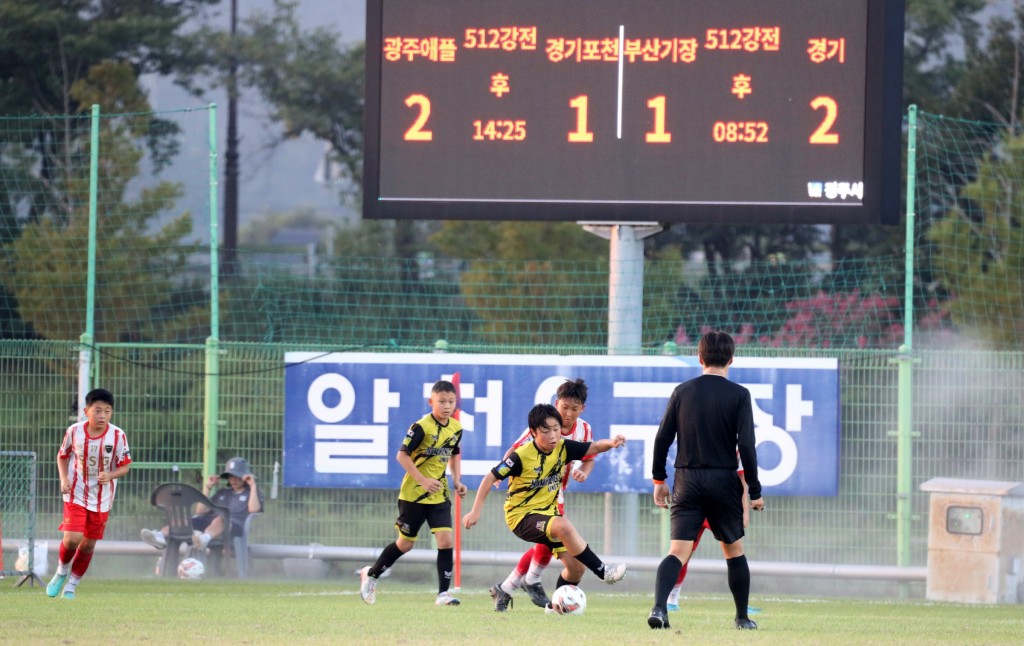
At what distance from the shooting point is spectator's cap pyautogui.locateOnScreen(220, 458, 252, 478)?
13938 mm

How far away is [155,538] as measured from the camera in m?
13.8

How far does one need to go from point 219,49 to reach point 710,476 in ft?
111

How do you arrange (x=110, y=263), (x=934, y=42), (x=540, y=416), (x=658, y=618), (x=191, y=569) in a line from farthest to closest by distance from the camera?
(x=934, y=42) → (x=110, y=263) → (x=191, y=569) → (x=540, y=416) → (x=658, y=618)

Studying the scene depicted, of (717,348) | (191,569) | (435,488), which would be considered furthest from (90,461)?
(717,348)

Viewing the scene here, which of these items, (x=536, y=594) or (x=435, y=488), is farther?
(x=435, y=488)

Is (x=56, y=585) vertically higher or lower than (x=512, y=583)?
lower

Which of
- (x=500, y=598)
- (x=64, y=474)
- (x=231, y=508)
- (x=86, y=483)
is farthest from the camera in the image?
(x=231, y=508)

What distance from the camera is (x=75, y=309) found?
65.8 feet

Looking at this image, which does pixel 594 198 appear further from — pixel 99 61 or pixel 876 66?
pixel 99 61

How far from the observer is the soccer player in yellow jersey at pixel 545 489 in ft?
30.6

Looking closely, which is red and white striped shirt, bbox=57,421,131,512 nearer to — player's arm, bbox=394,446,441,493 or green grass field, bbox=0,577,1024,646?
green grass field, bbox=0,577,1024,646

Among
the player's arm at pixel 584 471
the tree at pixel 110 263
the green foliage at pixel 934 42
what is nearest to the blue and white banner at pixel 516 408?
the player's arm at pixel 584 471

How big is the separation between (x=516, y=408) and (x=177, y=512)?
305 centimetres

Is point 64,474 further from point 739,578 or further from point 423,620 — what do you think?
point 739,578
